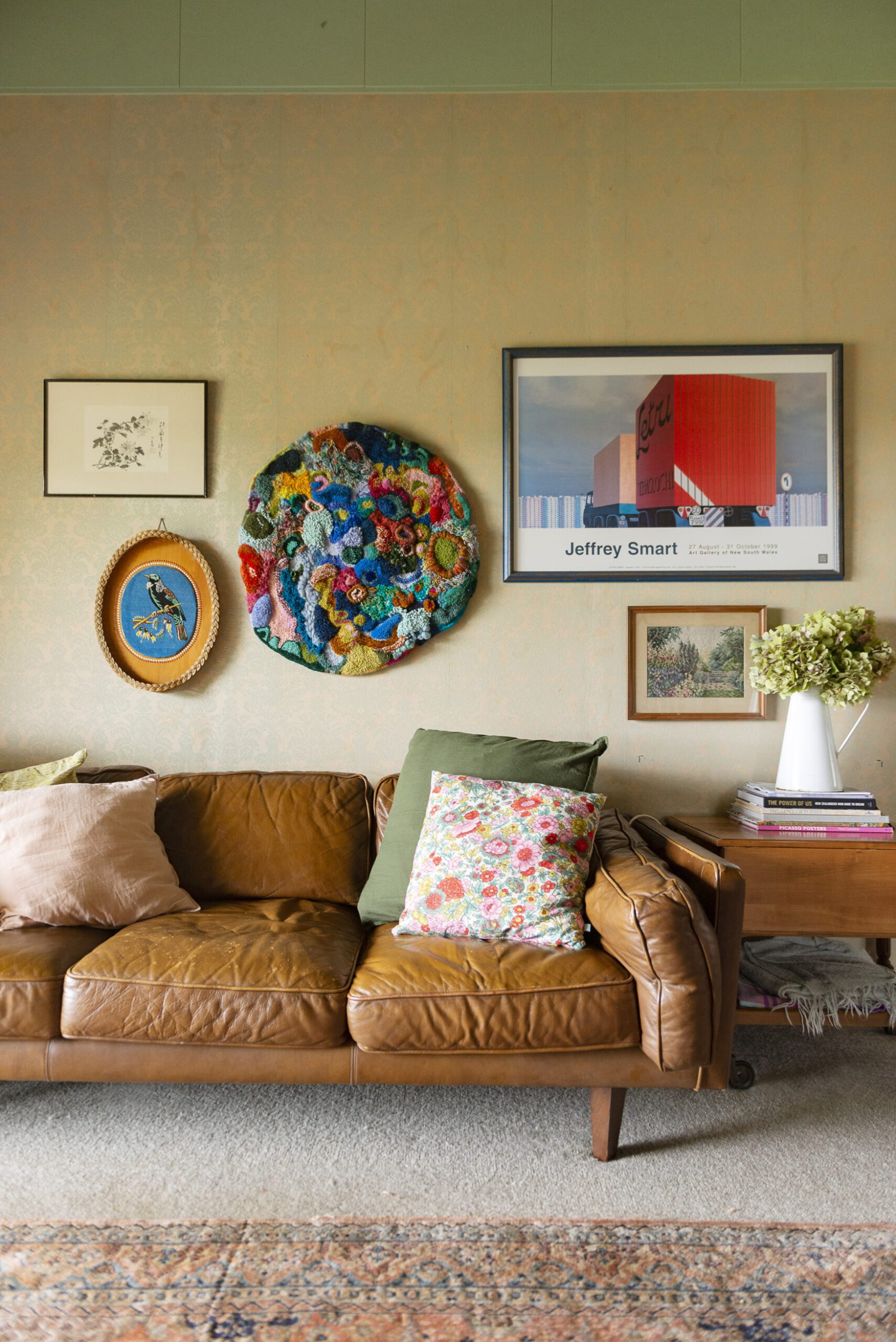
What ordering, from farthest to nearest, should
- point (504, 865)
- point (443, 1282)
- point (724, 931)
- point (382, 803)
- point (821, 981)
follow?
point (382, 803)
point (821, 981)
point (504, 865)
point (724, 931)
point (443, 1282)

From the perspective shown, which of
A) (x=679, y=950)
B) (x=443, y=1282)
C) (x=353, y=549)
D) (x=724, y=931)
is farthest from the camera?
(x=353, y=549)

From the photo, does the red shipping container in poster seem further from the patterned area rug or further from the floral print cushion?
the patterned area rug

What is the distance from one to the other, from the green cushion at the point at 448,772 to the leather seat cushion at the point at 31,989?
75 centimetres

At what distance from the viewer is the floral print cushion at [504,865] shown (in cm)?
192

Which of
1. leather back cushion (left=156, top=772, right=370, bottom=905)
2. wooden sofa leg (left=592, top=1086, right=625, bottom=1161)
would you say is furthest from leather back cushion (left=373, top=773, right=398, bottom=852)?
wooden sofa leg (left=592, top=1086, right=625, bottom=1161)

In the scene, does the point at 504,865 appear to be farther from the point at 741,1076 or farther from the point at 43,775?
the point at 43,775

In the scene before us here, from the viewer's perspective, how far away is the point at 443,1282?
4.66ft

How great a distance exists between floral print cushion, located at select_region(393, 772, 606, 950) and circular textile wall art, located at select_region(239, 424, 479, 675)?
703 millimetres

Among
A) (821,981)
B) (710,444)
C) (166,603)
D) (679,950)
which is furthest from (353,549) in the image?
(821,981)

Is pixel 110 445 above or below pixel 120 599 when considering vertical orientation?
above

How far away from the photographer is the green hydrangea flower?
2.36m

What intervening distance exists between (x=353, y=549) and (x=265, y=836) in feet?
3.03

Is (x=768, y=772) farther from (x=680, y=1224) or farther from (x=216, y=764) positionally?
(x=216, y=764)

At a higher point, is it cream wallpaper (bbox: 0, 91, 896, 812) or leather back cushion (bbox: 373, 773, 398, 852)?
cream wallpaper (bbox: 0, 91, 896, 812)
